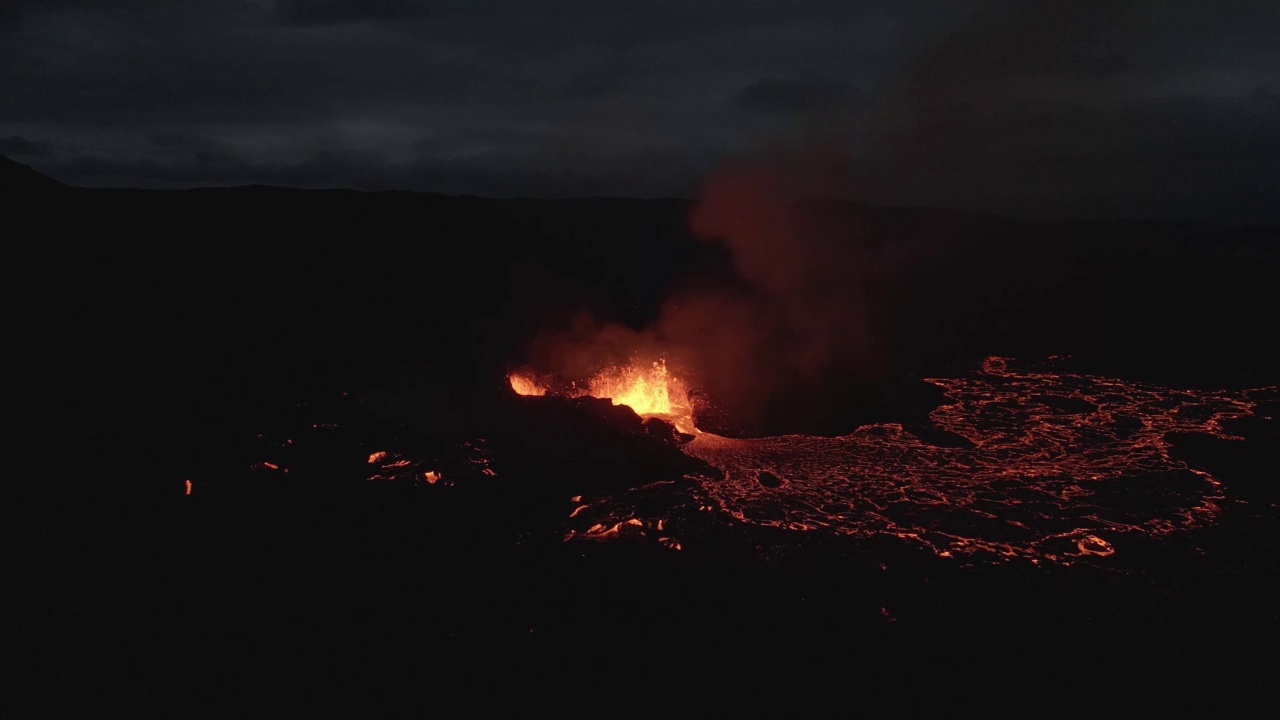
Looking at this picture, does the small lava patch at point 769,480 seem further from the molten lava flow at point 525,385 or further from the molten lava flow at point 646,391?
the molten lava flow at point 525,385

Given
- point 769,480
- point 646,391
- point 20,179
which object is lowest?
point 769,480

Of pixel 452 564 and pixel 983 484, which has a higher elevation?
pixel 983 484

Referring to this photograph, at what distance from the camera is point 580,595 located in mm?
6023

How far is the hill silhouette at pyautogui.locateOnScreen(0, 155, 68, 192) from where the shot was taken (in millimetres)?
16045

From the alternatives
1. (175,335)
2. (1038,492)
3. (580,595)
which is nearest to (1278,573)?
(1038,492)

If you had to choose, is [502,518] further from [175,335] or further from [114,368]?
[175,335]

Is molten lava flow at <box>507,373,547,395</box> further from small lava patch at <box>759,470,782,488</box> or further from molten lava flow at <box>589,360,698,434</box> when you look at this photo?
small lava patch at <box>759,470,782,488</box>

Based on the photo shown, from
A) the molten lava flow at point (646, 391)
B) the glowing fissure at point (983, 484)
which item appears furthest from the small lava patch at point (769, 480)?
the molten lava flow at point (646, 391)

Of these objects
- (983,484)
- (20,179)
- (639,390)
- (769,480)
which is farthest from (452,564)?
(20,179)

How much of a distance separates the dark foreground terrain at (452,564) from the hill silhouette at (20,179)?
163cm

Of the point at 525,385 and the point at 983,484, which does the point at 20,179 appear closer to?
the point at 525,385

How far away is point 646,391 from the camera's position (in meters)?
11.1

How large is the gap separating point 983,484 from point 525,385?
247 inches

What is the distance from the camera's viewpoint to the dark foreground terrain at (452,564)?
507 cm
